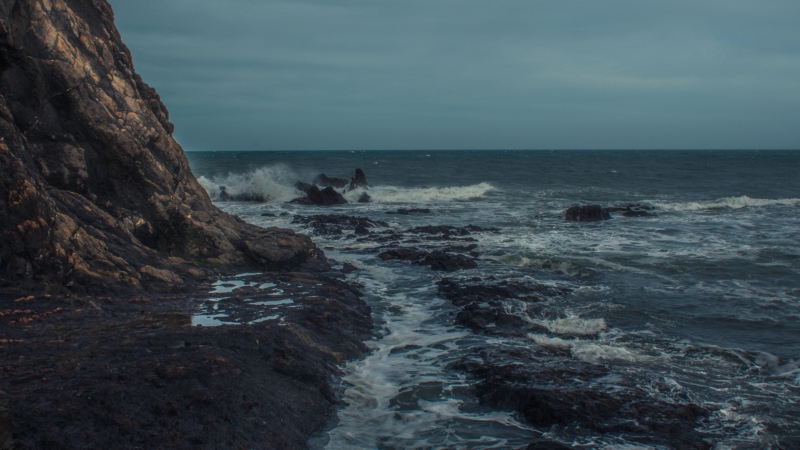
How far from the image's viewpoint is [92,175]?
1109 centimetres

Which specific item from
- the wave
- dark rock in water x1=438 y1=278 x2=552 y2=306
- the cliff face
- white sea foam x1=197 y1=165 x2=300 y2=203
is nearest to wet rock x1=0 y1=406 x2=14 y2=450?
the cliff face

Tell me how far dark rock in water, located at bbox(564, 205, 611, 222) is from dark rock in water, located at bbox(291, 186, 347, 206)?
1248 cm

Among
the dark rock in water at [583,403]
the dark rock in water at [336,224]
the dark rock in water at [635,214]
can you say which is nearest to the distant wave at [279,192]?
the dark rock in water at [336,224]

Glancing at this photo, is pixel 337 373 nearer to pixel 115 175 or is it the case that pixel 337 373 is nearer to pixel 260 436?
pixel 260 436

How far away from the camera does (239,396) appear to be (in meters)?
5.69

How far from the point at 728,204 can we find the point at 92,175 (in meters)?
32.4

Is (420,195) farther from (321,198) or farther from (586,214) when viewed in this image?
(586,214)

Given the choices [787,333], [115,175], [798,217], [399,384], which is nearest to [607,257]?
[787,333]

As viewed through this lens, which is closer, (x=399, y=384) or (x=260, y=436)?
(x=260, y=436)

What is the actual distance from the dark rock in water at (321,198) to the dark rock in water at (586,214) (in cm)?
1248

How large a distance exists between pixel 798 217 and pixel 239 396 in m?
29.4

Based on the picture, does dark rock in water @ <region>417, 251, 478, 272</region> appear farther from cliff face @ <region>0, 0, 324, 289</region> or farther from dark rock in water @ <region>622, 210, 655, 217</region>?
dark rock in water @ <region>622, 210, 655, 217</region>

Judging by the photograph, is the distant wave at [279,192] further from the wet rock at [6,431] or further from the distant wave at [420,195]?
the wet rock at [6,431]

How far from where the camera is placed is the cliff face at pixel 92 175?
8172 mm
